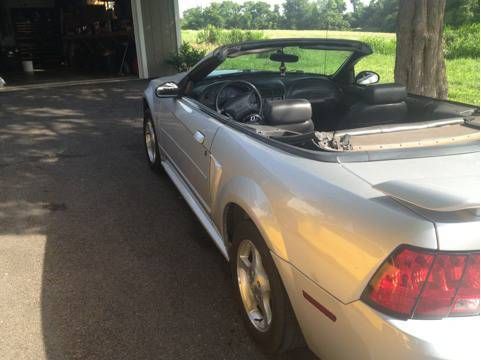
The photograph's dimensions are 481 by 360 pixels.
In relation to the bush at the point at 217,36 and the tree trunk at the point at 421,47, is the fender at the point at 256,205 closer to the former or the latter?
the tree trunk at the point at 421,47

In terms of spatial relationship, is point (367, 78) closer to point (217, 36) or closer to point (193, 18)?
point (217, 36)

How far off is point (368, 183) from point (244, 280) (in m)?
1.06

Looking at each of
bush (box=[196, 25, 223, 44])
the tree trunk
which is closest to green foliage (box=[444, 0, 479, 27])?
bush (box=[196, 25, 223, 44])

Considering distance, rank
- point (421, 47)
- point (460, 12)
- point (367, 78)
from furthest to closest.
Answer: point (460, 12) → point (421, 47) → point (367, 78)

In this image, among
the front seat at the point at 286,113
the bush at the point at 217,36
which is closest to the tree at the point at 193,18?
the bush at the point at 217,36

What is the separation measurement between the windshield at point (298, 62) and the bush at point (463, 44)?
1083 cm

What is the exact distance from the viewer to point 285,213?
1.98 metres

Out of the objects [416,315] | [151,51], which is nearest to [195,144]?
[416,315]

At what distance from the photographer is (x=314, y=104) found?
11.8 ft

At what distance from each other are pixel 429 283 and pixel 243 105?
2181 millimetres

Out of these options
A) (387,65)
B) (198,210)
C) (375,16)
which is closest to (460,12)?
(387,65)

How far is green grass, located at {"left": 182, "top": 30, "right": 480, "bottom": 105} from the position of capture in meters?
4.20

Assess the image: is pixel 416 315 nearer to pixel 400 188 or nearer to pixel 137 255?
pixel 400 188

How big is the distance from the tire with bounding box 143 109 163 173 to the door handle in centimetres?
166
